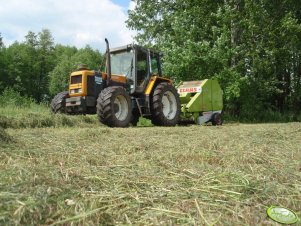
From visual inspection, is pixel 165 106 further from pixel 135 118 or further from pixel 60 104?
pixel 60 104

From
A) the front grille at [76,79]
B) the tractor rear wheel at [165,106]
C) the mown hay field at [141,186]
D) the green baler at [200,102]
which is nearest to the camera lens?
the mown hay field at [141,186]

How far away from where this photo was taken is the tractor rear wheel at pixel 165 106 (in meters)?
12.2

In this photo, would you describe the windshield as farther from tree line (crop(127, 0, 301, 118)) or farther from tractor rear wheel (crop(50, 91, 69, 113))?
tree line (crop(127, 0, 301, 118))

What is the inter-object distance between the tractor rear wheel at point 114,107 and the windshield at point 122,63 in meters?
1.35

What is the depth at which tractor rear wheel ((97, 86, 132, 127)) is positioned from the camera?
10.3 metres

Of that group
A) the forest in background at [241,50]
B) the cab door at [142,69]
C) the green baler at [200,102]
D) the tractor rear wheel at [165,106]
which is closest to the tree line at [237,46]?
the forest in background at [241,50]

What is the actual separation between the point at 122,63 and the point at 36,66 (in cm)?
5562

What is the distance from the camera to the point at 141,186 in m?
3.07

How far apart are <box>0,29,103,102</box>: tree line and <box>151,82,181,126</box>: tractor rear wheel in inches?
1854

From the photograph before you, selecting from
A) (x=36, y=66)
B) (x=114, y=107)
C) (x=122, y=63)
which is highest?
(x=36, y=66)

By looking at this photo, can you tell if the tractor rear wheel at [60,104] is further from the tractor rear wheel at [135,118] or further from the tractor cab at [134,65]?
the tractor rear wheel at [135,118]

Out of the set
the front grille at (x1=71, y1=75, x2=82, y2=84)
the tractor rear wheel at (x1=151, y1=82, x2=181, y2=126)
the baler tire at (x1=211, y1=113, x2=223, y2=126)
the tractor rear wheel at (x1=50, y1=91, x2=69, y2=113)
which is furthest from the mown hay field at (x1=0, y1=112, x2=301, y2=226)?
the baler tire at (x1=211, y1=113, x2=223, y2=126)

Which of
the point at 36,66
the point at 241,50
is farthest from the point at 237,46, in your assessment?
the point at 36,66

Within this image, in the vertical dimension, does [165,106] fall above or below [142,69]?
below
